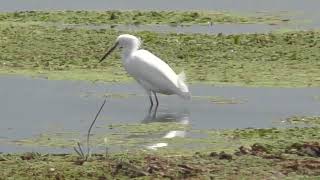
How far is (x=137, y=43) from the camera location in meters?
13.1

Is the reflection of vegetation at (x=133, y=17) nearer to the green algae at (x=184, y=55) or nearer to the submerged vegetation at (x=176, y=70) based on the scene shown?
the submerged vegetation at (x=176, y=70)

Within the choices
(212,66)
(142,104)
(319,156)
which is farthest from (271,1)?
(319,156)

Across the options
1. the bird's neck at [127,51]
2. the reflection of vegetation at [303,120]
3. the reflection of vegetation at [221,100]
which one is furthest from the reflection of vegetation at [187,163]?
the bird's neck at [127,51]

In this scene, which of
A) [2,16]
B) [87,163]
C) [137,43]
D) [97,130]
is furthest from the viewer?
[2,16]

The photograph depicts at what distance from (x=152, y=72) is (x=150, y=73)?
2.3 inches

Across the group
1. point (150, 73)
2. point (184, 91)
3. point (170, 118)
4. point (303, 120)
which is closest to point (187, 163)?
point (303, 120)

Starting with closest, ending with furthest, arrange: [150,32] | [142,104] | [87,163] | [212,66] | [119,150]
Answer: [87,163]
[119,150]
[142,104]
[212,66]
[150,32]

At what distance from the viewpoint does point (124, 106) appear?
11.6 m

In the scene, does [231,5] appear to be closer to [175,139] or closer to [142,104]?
[142,104]

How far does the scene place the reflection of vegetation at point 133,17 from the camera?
1800 cm

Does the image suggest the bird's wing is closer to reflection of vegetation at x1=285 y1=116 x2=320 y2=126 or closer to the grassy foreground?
reflection of vegetation at x1=285 y1=116 x2=320 y2=126

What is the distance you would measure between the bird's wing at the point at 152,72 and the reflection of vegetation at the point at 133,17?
5146 millimetres

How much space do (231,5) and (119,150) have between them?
11.0m

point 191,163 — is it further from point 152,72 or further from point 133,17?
point 133,17
